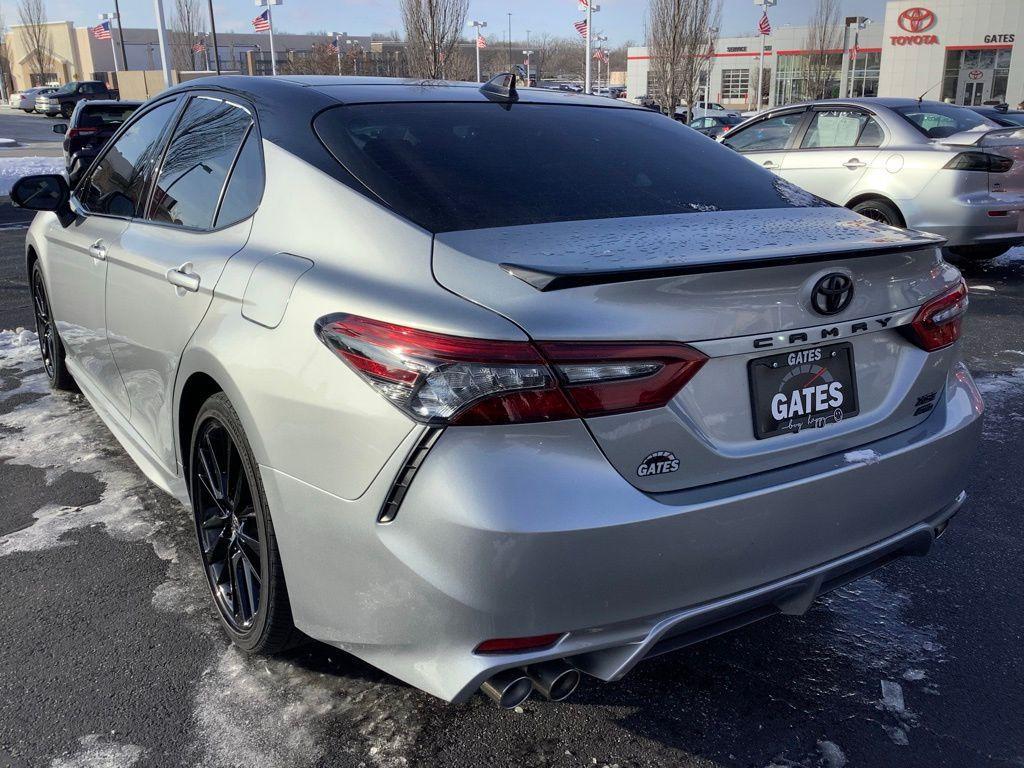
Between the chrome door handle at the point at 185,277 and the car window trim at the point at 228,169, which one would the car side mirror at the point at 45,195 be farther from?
the chrome door handle at the point at 185,277

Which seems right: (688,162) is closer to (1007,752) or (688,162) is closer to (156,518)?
(1007,752)

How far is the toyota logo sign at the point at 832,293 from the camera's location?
2.12m

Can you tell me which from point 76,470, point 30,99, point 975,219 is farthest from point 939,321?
point 30,99

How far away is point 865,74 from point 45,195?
200 ft

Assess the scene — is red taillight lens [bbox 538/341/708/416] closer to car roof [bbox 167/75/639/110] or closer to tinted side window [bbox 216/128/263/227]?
tinted side window [bbox 216/128/263/227]

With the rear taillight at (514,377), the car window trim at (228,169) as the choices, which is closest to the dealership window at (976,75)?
the car window trim at (228,169)

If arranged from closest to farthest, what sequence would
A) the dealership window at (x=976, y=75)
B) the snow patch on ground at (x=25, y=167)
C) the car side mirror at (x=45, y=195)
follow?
the car side mirror at (x=45, y=195) → the snow patch on ground at (x=25, y=167) → the dealership window at (x=976, y=75)

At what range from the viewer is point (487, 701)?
2.54 meters

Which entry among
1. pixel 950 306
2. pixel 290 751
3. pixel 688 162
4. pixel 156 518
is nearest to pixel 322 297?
pixel 290 751

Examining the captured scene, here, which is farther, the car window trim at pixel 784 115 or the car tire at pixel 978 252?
the car window trim at pixel 784 115

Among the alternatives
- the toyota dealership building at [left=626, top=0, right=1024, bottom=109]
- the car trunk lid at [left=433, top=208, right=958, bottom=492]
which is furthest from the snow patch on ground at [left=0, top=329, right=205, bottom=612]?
the toyota dealership building at [left=626, top=0, right=1024, bottom=109]

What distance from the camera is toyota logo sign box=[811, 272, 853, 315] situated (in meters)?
2.12

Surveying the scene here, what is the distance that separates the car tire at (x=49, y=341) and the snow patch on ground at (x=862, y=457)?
4.18m

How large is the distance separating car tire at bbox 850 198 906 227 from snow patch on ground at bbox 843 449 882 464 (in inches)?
276
